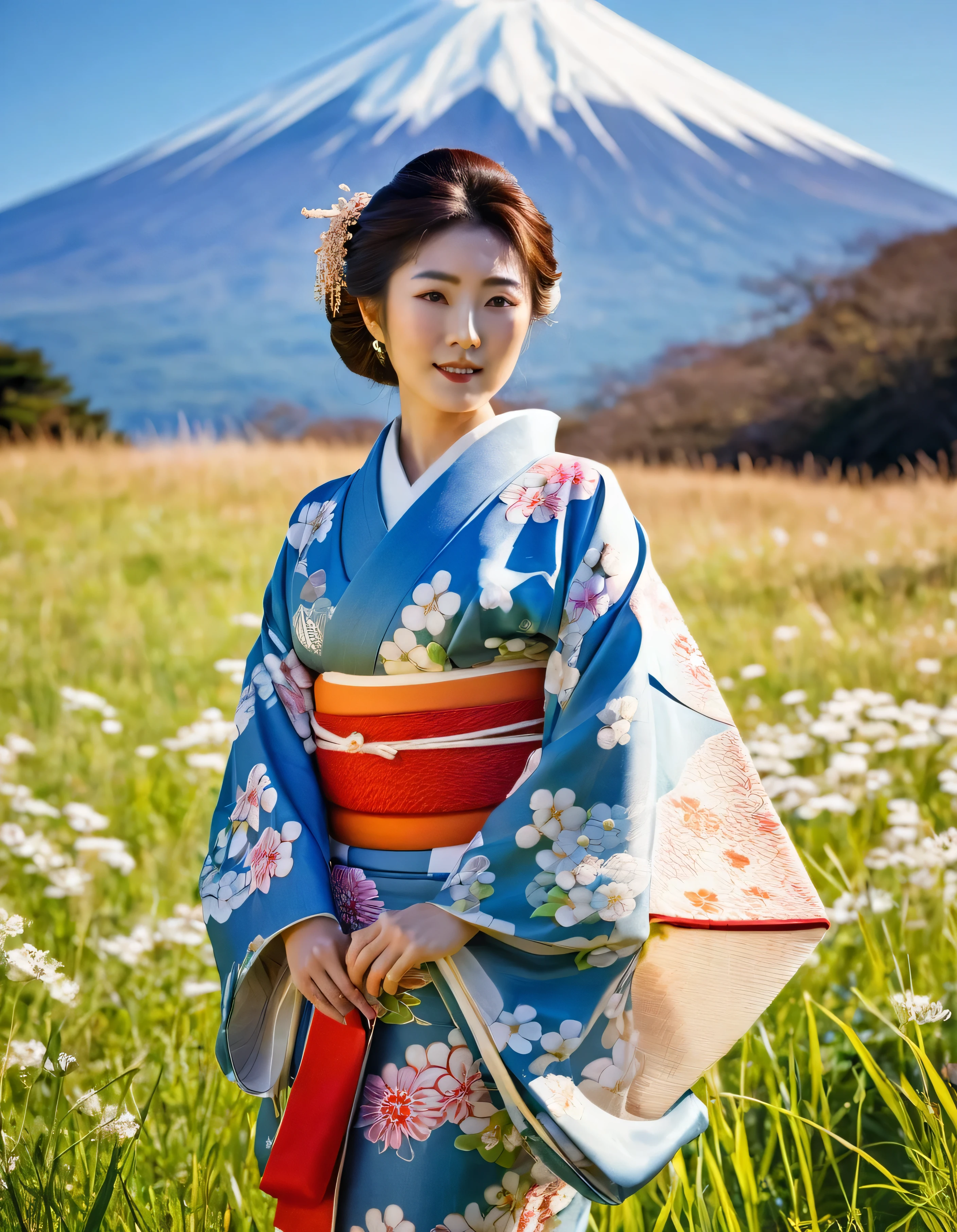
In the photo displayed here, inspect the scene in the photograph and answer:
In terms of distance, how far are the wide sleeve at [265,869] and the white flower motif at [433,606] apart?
272 millimetres

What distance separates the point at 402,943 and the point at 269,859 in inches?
10.8

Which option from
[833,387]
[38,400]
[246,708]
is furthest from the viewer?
[833,387]

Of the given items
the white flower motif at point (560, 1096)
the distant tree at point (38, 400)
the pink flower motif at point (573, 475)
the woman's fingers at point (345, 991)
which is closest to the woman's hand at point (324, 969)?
the woman's fingers at point (345, 991)

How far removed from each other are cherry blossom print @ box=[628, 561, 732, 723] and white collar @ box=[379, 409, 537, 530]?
0.99 feet

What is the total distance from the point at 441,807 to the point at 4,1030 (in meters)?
1.37

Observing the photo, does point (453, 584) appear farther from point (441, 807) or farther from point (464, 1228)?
point (464, 1228)

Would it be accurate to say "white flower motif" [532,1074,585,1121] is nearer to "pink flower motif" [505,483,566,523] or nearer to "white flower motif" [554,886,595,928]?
"white flower motif" [554,886,595,928]

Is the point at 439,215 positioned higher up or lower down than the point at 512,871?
higher up

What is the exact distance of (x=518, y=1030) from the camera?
124 centimetres

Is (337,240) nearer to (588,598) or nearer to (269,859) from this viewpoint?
(588,598)

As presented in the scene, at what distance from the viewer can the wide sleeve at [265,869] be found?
138 centimetres

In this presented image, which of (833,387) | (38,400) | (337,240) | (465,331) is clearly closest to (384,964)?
(465,331)

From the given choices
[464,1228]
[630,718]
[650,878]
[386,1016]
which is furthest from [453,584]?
[464,1228]

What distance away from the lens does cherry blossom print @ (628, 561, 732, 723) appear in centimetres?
139
